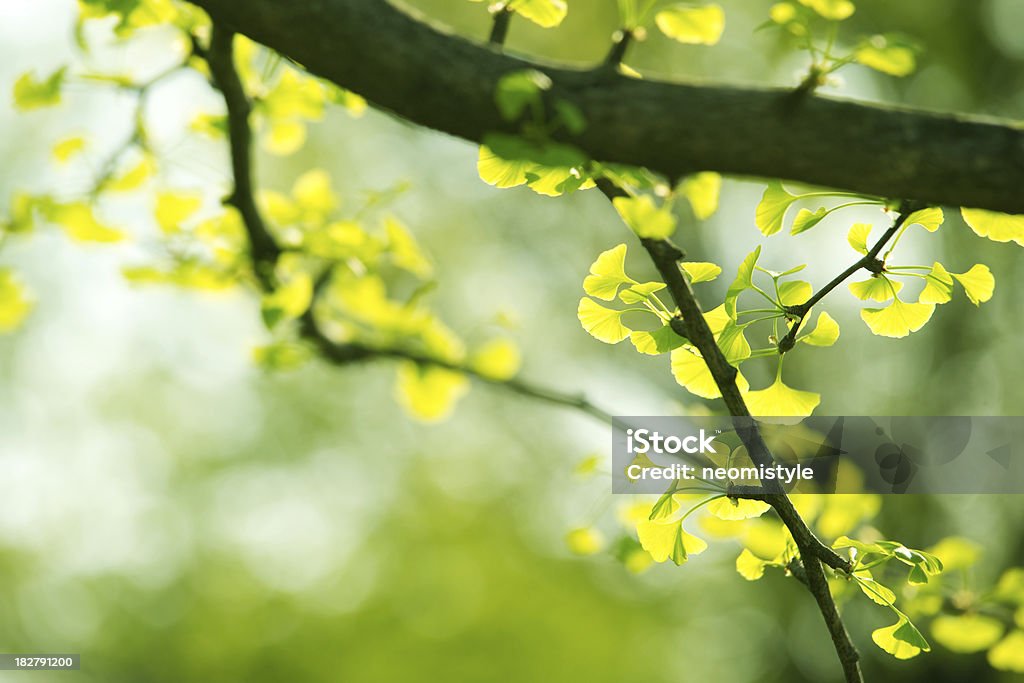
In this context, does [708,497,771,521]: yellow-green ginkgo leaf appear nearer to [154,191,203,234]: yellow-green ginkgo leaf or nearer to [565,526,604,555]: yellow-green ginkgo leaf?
[565,526,604,555]: yellow-green ginkgo leaf

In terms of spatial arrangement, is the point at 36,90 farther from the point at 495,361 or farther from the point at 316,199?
the point at 495,361

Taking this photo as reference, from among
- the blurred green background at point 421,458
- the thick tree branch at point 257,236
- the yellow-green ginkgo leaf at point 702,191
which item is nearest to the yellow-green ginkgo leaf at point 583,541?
the thick tree branch at point 257,236

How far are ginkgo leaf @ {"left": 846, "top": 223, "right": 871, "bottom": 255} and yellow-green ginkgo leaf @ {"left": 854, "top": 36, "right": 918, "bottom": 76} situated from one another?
0.52 feet

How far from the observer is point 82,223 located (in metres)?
1.31

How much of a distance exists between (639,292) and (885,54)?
34cm

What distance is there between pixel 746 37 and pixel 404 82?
5.86m

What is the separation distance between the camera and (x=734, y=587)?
19.4 feet

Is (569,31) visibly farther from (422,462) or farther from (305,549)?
(305,549)

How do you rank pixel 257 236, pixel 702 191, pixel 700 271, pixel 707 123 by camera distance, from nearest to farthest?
pixel 707 123
pixel 700 271
pixel 702 191
pixel 257 236

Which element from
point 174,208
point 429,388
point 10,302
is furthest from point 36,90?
point 429,388

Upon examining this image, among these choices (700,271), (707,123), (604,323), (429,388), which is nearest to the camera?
Result: (707,123)

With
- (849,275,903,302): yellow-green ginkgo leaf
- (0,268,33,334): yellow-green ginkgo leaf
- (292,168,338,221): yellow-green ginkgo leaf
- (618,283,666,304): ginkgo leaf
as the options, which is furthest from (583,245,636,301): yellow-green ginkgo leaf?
(0,268,33,334): yellow-green ginkgo leaf

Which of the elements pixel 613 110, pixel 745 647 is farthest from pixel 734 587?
pixel 613 110

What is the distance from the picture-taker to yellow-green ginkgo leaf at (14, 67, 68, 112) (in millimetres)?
1243
